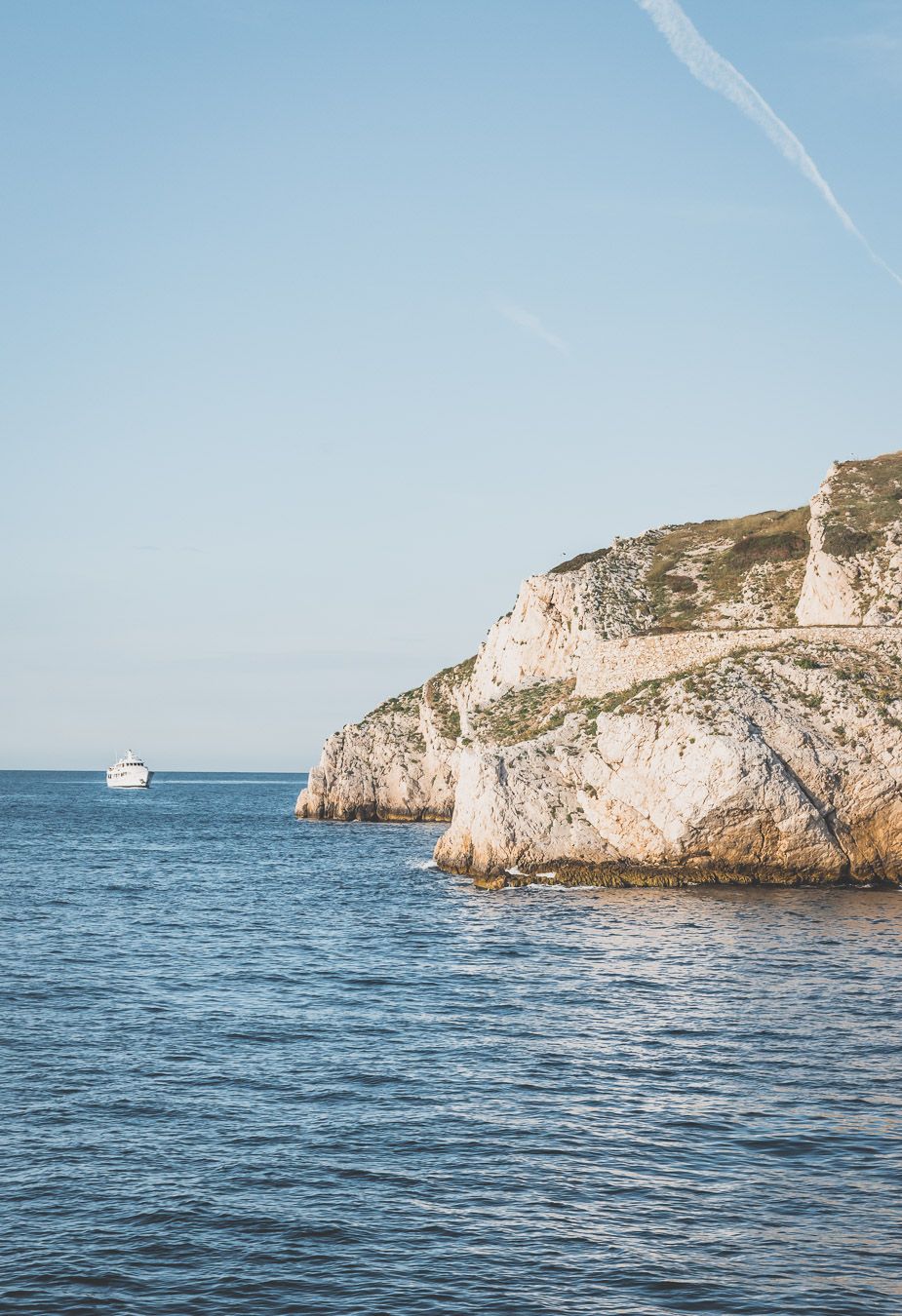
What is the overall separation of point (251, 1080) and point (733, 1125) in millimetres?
9123

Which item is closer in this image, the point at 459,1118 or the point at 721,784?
the point at 459,1118

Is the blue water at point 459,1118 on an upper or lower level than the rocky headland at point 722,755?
lower

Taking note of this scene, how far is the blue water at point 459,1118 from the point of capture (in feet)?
49.7

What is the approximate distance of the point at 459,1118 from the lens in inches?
836

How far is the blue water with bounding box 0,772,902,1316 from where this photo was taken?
1515cm

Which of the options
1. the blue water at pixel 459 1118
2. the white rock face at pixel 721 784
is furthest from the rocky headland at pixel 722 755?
the blue water at pixel 459 1118

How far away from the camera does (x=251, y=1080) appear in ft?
77.3

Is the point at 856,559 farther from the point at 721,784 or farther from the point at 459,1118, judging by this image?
the point at 459,1118

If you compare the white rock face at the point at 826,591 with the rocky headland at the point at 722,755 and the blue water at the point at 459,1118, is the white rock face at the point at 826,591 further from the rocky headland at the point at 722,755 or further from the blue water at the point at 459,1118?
the blue water at the point at 459,1118

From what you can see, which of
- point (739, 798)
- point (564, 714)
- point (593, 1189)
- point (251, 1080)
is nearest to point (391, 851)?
point (564, 714)

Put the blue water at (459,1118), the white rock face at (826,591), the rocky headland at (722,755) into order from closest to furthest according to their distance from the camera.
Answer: the blue water at (459,1118)
the rocky headland at (722,755)
the white rock face at (826,591)

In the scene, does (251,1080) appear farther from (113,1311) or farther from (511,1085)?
(113,1311)

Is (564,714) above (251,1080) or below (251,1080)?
above

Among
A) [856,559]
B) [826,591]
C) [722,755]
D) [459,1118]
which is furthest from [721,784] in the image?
[459,1118]
